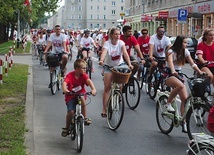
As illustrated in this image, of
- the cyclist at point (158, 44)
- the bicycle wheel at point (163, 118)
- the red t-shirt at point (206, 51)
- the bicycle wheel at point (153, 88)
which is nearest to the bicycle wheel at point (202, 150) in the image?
the bicycle wheel at point (163, 118)

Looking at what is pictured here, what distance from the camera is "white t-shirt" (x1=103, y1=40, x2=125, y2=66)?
931cm

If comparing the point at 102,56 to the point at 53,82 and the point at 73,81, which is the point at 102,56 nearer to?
the point at 73,81

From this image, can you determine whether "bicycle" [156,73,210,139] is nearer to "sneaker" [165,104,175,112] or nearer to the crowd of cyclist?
"sneaker" [165,104,175,112]

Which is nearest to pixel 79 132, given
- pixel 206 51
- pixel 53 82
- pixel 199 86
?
pixel 199 86

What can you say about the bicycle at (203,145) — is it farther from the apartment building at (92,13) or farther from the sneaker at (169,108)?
the apartment building at (92,13)

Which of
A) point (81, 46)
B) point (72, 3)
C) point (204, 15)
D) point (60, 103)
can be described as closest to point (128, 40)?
point (60, 103)

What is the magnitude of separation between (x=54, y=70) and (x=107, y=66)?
4.46 metres

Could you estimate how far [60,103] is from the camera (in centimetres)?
1160

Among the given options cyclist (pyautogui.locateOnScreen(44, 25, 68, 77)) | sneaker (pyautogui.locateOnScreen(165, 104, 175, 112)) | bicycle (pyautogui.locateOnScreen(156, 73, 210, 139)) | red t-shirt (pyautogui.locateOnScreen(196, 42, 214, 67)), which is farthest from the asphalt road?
cyclist (pyautogui.locateOnScreen(44, 25, 68, 77))

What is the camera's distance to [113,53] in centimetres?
938

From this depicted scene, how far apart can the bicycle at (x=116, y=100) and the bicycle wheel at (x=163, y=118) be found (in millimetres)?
665

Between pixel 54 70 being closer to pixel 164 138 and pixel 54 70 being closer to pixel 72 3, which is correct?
pixel 164 138

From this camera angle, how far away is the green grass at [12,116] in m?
6.80

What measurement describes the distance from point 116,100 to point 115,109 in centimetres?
17
